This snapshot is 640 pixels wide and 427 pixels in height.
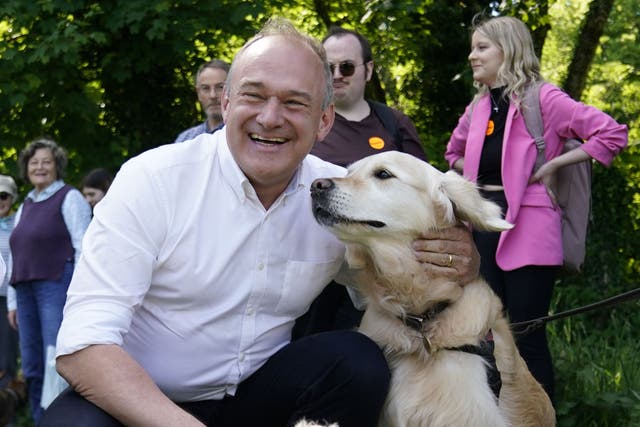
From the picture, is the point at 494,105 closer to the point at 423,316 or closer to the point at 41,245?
the point at 423,316

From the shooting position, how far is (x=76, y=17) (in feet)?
26.6

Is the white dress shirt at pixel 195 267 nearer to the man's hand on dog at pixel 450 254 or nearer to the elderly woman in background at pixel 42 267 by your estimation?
the man's hand on dog at pixel 450 254

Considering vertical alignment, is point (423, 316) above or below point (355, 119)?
below

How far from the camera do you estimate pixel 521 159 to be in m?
4.43

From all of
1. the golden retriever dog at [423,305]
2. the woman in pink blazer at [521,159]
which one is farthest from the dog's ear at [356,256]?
the woman in pink blazer at [521,159]

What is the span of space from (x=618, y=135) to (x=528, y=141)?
46 centimetres

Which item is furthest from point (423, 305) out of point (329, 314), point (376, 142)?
point (376, 142)

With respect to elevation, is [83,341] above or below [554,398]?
above

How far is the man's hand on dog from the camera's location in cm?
294

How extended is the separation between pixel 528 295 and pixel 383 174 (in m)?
1.61

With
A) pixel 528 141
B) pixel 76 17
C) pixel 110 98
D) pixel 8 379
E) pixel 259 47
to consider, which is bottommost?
pixel 8 379

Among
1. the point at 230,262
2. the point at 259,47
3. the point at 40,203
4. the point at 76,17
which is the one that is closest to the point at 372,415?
the point at 230,262

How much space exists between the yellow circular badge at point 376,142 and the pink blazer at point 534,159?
1.89 feet

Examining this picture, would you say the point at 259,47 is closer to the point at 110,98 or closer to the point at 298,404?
the point at 298,404
